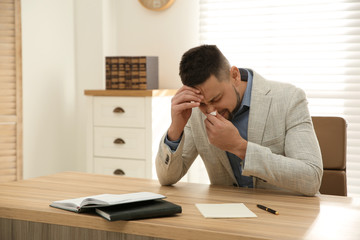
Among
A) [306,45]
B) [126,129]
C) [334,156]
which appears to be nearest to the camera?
[334,156]

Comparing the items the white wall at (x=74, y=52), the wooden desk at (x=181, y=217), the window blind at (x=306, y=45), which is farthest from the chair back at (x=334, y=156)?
the white wall at (x=74, y=52)

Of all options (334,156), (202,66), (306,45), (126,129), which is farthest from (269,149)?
(306,45)

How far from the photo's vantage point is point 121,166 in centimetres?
340

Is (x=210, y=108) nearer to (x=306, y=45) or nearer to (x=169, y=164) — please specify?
(x=169, y=164)

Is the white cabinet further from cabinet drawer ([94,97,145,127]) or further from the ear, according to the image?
the ear

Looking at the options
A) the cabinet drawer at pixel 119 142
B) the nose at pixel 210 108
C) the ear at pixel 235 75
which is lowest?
the cabinet drawer at pixel 119 142

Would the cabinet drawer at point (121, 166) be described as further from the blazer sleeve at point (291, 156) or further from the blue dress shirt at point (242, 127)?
the blazer sleeve at point (291, 156)

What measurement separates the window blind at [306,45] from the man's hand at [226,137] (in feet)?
6.26

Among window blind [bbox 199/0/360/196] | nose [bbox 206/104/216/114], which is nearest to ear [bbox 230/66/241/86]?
nose [bbox 206/104/216/114]

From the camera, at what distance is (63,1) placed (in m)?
3.88

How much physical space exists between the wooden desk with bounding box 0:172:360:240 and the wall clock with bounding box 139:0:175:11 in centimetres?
214

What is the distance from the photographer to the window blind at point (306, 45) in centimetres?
340

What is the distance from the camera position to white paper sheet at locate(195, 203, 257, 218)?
1.45 meters

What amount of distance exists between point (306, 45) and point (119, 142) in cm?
148
